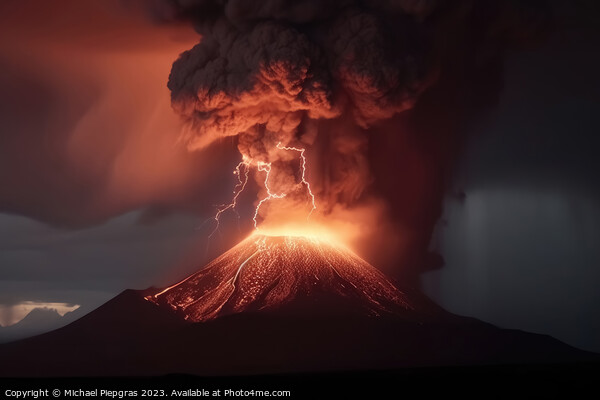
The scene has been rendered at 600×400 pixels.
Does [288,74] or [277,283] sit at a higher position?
[288,74]

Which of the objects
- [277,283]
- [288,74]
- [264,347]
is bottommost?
[264,347]

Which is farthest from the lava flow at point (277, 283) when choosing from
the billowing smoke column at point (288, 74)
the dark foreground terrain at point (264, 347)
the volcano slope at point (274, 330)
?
the billowing smoke column at point (288, 74)

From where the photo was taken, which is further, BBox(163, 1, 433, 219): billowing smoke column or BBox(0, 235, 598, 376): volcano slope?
BBox(163, 1, 433, 219): billowing smoke column

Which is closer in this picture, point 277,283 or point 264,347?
point 264,347

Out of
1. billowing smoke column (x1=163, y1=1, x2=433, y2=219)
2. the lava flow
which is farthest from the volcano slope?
billowing smoke column (x1=163, y1=1, x2=433, y2=219)

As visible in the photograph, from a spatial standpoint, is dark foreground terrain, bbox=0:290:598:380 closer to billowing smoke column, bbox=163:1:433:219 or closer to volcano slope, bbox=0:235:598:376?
volcano slope, bbox=0:235:598:376

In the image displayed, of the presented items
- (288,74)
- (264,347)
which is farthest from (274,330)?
(288,74)

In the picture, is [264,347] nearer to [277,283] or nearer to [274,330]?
[274,330]
